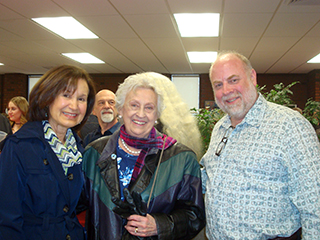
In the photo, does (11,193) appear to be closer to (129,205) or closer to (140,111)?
(129,205)

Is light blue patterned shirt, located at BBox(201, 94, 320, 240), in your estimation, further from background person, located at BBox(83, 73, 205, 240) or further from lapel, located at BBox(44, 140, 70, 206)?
lapel, located at BBox(44, 140, 70, 206)

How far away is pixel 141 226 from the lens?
4.35ft

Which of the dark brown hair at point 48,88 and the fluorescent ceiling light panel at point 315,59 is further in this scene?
the fluorescent ceiling light panel at point 315,59

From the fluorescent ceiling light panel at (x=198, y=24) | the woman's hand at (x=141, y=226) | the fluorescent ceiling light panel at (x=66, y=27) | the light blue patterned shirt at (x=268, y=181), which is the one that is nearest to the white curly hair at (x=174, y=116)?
the light blue patterned shirt at (x=268, y=181)

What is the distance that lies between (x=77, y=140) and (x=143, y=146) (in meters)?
0.43

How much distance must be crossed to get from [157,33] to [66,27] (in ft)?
5.39

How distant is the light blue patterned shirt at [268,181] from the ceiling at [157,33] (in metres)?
2.77

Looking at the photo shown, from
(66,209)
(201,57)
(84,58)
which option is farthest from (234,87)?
(84,58)

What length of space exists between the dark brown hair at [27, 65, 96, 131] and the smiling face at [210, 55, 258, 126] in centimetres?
86

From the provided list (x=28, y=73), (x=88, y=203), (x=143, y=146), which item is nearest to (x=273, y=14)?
(x=143, y=146)

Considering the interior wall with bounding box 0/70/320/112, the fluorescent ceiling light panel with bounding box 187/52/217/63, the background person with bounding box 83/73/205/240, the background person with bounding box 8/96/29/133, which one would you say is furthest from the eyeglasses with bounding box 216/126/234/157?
the interior wall with bounding box 0/70/320/112

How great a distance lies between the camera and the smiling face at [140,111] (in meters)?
1.59

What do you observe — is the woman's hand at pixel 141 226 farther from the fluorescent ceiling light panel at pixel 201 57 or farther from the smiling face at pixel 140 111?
the fluorescent ceiling light panel at pixel 201 57

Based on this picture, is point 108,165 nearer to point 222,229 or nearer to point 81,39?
point 222,229
